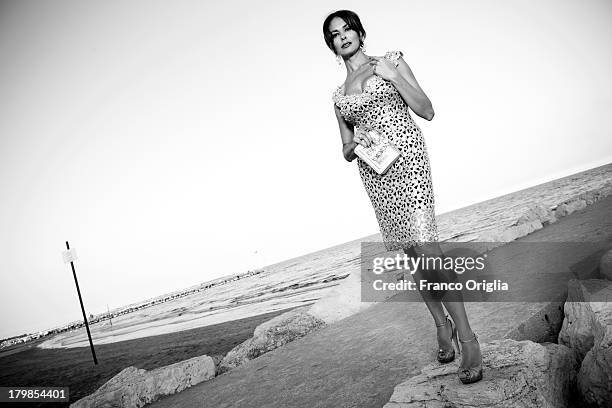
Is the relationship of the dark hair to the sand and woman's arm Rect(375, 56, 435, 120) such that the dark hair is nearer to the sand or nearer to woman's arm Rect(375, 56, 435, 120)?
woman's arm Rect(375, 56, 435, 120)

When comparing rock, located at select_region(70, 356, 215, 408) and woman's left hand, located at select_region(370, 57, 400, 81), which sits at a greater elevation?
woman's left hand, located at select_region(370, 57, 400, 81)

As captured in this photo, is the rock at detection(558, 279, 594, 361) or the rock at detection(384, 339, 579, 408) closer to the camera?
the rock at detection(384, 339, 579, 408)

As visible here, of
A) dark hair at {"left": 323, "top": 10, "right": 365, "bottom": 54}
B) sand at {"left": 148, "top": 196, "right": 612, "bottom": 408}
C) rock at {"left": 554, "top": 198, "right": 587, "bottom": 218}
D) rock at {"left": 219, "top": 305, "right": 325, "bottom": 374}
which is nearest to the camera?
dark hair at {"left": 323, "top": 10, "right": 365, "bottom": 54}

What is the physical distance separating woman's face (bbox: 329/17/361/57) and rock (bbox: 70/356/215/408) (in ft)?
11.6

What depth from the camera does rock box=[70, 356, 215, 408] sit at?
3.37m

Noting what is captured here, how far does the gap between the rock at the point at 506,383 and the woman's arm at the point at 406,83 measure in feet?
4.41

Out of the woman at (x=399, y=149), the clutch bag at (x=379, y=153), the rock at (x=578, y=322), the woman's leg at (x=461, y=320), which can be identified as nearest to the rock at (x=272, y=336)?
the woman at (x=399, y=149)

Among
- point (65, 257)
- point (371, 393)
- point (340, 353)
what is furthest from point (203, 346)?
point (371, 393)

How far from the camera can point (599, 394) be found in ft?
4.56

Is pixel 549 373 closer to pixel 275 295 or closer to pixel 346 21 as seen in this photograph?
pixel 346 21

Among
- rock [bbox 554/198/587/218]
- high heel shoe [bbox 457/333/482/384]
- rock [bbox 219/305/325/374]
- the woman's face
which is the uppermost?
the woman's face

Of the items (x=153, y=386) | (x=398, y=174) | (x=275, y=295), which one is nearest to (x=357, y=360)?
(x=398, y=174)

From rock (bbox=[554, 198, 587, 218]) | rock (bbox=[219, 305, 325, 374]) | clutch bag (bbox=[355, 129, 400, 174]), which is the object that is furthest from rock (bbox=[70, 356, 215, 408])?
rock (bbox=[554, 198, 587, 218])

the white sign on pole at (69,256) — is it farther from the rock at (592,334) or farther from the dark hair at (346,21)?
the rock at (592,334)
